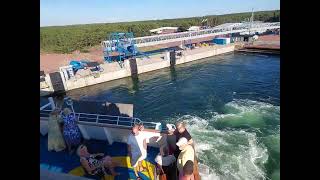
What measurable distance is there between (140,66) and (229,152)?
26811mm

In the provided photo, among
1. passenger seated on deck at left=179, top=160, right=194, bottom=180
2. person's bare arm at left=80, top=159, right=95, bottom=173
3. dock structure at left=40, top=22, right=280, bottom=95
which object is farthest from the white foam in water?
dock structure at left=40, top=22, right=280, bottom=95

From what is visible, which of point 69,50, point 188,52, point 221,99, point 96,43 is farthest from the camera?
point 96,43

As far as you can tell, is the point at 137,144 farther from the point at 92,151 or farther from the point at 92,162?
the point at 92,151

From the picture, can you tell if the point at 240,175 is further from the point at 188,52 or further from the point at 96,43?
the point at 96,43

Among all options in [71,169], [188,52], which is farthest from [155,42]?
[71,169]

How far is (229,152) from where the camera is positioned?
13219 millimetres

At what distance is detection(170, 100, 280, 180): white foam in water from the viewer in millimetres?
11352

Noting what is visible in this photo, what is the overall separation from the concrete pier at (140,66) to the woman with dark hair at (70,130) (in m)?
24.7

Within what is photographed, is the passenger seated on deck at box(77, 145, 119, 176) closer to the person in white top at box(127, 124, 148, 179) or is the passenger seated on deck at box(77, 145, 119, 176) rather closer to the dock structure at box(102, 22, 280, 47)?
the person in white top at box(127, 124, 148, 179)

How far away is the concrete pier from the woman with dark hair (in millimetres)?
24692

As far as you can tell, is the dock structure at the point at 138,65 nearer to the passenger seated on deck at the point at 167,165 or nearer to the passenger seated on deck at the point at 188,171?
the passenger seated on deck at the point at 167,165
